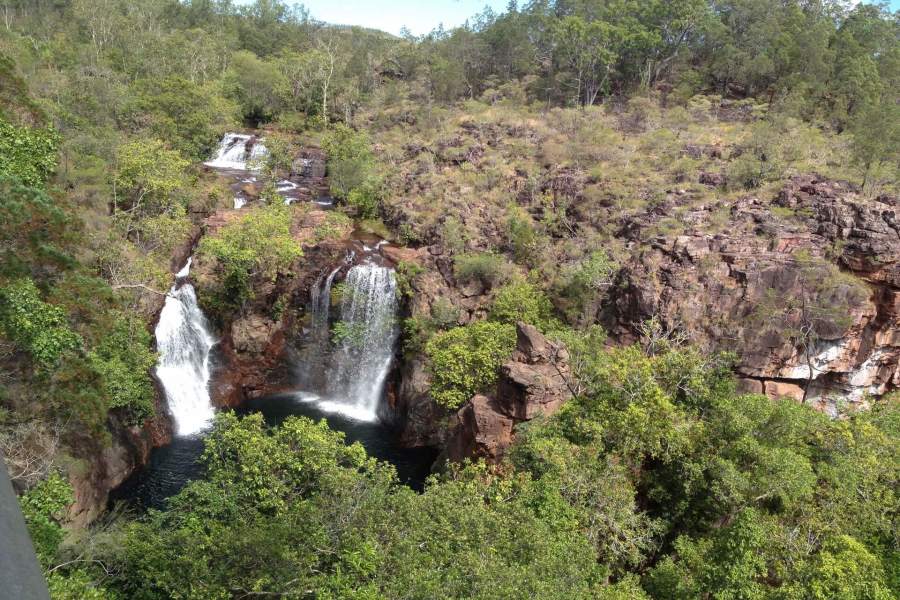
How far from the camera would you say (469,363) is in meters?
26.6

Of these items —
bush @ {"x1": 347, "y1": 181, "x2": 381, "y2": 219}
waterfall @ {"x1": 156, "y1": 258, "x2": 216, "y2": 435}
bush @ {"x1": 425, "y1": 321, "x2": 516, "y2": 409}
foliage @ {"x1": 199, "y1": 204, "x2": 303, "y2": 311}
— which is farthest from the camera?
bush @ {"x1": 347, "y1": 181, "x2": 381, "y2": 219}

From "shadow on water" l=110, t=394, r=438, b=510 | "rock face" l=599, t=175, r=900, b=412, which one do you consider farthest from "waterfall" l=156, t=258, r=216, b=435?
"rock face" l=599, t=175, r=900, b=412

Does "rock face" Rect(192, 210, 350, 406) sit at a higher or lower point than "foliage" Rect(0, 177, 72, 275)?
lower

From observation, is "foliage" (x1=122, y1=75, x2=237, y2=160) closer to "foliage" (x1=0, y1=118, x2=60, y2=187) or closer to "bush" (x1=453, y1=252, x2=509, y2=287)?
"bush" (x1=453, y1=252, x2=509, y2=287)

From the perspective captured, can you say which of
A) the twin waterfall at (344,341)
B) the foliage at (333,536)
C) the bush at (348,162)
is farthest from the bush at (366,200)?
the foliage at (333,536)

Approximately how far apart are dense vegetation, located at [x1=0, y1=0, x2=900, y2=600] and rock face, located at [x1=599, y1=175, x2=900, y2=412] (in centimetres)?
163

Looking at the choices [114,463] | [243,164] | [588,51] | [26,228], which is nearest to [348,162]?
[243,164]

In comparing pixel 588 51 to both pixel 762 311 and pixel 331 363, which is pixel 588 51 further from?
pixel 331 363

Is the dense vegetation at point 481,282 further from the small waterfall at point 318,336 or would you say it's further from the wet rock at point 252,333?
the small waterfall at point 318,336

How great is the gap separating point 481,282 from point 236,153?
3015 cm

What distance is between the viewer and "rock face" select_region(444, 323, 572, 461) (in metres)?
23.5

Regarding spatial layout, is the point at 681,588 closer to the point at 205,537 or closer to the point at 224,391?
the point at 205,537

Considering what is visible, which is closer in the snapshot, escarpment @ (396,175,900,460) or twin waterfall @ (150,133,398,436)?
escarpment @ (396,175,900,460)

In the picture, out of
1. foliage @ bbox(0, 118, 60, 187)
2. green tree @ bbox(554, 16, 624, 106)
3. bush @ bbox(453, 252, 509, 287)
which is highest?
green tree @ bbox(554, 16, 624, 106)
